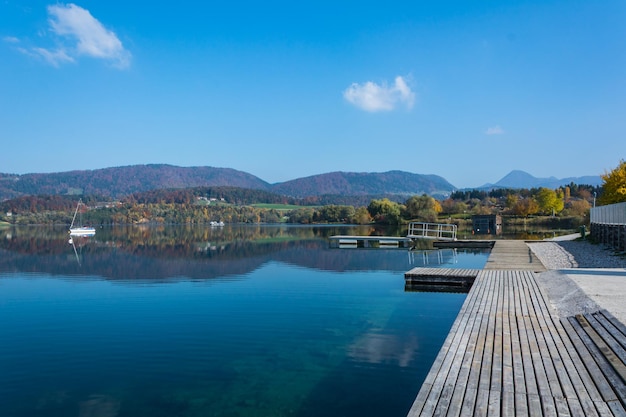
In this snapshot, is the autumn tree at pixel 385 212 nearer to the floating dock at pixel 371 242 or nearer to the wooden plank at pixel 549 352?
the floating dock at pixel 371 242

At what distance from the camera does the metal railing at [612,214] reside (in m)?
23.9

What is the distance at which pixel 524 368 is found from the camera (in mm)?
6668

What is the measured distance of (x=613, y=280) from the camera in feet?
47.8

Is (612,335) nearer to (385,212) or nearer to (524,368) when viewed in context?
(524,368)

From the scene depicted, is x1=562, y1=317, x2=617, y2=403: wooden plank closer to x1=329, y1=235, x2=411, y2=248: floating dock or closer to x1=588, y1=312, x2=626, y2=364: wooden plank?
x1=588, y1=312, x2=626, y2=364: wooden plank

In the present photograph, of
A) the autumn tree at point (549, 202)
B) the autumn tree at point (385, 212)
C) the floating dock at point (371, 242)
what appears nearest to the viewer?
the floating dock at point (371, 242)

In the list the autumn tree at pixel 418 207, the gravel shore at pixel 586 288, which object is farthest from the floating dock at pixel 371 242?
the autumn tree at pixel 418 207

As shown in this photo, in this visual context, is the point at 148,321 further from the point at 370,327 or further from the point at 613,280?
the point at 613,280

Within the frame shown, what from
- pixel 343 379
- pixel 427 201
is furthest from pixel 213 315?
pixel 427 201

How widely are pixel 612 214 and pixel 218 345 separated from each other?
24.5 metres

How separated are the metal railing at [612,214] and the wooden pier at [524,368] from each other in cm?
1649

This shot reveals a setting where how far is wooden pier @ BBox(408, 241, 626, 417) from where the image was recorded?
17.5ft

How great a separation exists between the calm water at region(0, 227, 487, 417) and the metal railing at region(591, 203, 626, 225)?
1176 cm

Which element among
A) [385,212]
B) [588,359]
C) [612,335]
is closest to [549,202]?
[385,212]
